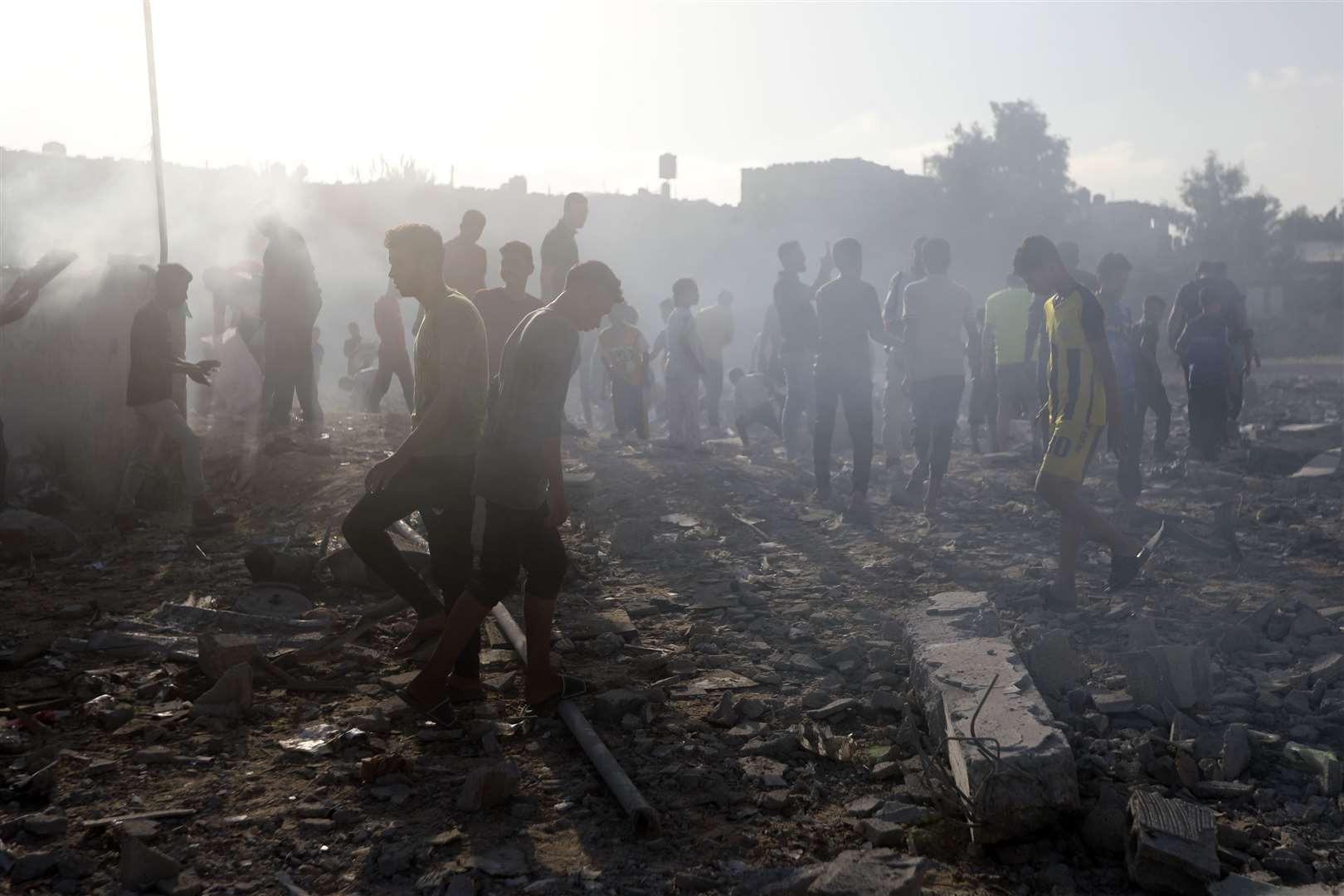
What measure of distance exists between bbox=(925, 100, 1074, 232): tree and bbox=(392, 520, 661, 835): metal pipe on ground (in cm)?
3925

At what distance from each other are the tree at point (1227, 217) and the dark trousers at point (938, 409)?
41094 millimetres

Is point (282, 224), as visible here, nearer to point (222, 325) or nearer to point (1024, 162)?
point (222, 325)

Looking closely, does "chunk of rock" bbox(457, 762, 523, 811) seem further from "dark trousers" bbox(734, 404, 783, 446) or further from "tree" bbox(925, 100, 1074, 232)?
"tree" bbox(925, 100, 1074, 232)

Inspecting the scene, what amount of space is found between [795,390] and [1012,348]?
2022mm

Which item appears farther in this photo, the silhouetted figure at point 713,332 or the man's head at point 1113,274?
the silhouetted figure at point 713,332

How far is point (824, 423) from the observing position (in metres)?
8.25

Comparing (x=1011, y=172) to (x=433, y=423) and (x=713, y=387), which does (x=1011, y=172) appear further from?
(x=433, y=423)

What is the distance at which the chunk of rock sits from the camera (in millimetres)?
3354

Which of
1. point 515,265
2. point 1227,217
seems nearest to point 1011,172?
point 1227,217

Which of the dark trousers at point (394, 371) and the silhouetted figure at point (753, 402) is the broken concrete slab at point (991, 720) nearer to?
the dark trousers at point (394, 371)

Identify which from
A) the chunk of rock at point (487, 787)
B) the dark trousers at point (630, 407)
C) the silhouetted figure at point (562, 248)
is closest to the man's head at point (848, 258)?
the silhouetted figure at point (562, 248)

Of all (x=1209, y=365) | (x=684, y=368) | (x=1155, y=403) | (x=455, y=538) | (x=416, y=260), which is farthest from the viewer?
(x=684, y=368)

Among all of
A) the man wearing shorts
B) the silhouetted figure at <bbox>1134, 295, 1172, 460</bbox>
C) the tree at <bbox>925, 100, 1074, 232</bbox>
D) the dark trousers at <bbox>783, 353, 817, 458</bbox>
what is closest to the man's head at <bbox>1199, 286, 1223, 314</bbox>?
the silhouetted figure at <bbox>1134, 295, 1172, 460</bbox>

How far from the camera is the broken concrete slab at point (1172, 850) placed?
284cm
